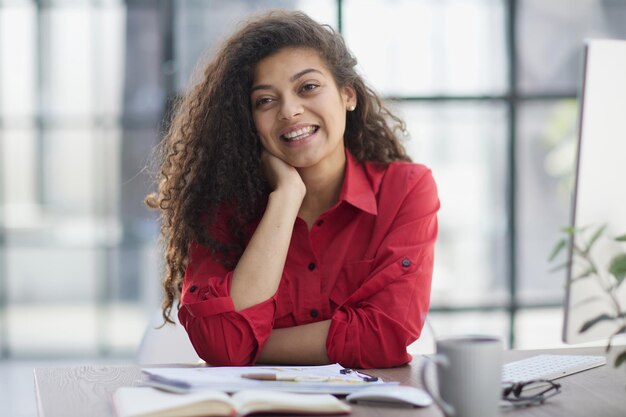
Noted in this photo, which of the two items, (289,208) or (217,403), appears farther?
(289,208)

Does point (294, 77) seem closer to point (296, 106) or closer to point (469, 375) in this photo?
point (296, 106)

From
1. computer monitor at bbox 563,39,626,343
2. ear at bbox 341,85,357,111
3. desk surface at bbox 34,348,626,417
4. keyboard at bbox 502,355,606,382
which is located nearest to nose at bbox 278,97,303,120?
ear at bbox 341,85,357,111

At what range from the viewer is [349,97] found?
2436mm

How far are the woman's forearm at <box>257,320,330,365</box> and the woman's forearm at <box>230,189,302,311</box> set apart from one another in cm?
11

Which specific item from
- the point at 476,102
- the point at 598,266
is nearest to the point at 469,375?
the point at 598,266

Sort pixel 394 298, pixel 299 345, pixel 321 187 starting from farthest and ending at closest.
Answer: pixel 321 187, pixel 394 298, pixel 299 345

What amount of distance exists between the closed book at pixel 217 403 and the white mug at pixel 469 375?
194mm

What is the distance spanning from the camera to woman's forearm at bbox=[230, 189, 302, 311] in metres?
2.00

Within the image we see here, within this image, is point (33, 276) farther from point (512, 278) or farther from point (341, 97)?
point (341, 97)

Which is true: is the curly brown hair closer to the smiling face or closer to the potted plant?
the smiling face

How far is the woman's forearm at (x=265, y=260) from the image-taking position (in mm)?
1997

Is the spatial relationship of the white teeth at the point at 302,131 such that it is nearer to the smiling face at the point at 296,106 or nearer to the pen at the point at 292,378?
the smiling face at the point at 296,106

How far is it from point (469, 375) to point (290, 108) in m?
1.12

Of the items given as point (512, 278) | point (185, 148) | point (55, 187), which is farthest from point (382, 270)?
point (55, 187)
